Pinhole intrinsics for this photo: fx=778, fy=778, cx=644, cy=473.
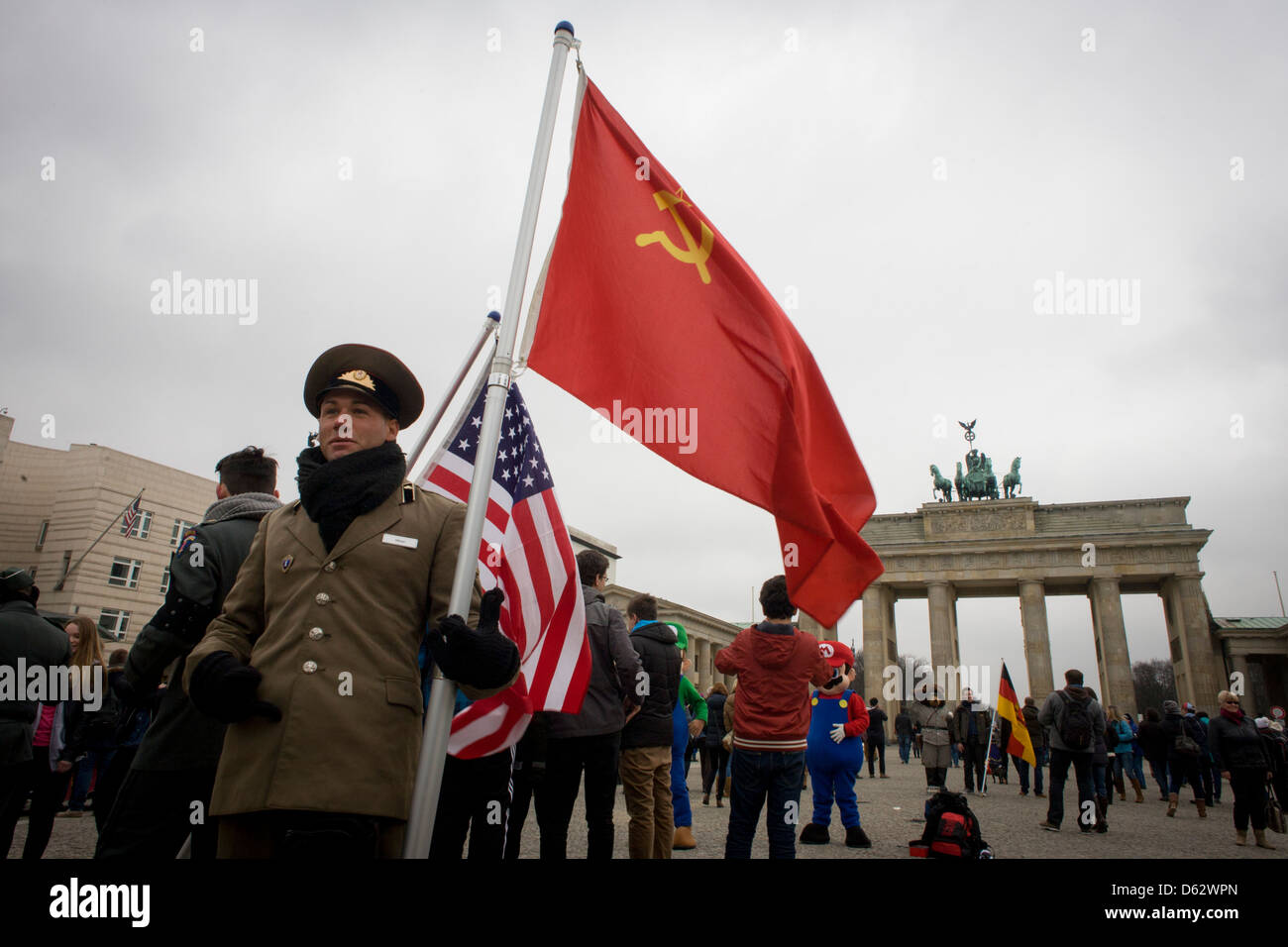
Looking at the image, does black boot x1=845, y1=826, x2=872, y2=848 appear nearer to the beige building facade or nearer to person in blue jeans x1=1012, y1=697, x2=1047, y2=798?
person in blue jeans x1=1012, y1=697, x2=1047, y2=798

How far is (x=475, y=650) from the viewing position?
2.36 m

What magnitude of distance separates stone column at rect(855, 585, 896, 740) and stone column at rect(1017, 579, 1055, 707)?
702 centimetres

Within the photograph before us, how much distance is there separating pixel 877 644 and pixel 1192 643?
55.0 feet

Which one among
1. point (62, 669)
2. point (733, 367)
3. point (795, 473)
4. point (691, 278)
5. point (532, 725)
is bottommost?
point (532, 725)

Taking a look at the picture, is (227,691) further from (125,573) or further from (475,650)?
(125,573)

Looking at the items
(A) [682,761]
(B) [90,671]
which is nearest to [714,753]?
(A) [682,761]

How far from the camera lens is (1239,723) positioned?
34.5 feet

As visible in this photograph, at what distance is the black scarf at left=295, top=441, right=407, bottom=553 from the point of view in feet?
8.61

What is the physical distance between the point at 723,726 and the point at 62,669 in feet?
34.0

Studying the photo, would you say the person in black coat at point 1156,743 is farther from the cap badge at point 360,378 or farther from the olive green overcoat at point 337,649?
the cap badge at point 360,378
